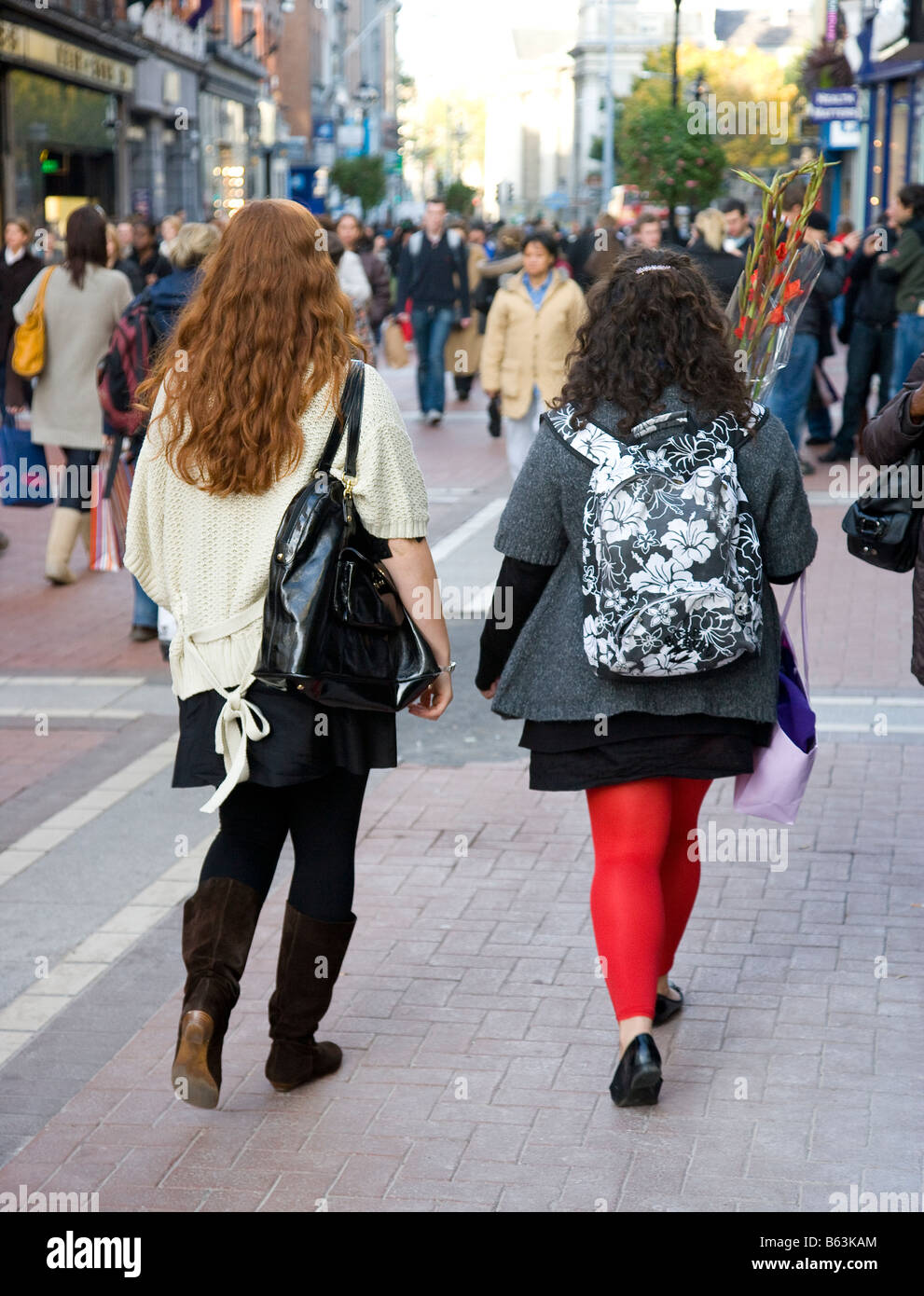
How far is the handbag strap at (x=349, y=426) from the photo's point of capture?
3674 mm

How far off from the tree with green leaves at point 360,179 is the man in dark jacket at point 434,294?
4005 cm

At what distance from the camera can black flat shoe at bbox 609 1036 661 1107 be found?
3867mm

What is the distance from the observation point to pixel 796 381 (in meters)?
13.1

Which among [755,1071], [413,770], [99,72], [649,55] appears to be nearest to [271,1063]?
[755,1071]

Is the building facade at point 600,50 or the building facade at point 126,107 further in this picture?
the building facade at point 600,50

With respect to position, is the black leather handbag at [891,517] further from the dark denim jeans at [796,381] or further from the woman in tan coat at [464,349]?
the woman in tan coat at [464,349]

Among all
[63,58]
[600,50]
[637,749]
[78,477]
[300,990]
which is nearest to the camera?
[637,749]

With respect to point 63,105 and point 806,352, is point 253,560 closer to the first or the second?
point 806,352

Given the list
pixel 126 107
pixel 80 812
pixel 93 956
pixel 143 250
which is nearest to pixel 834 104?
pixel 126 107

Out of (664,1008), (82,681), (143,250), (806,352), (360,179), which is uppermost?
(360,179)

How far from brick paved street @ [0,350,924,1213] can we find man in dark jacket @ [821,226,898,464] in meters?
7.36

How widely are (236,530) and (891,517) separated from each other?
1660mm

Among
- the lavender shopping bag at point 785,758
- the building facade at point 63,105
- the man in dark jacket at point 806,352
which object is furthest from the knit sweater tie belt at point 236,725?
the building facade at point 63,105
